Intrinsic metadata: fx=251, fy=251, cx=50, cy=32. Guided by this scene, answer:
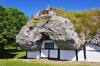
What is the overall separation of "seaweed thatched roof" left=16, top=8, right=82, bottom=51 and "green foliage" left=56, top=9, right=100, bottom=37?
2.34ft

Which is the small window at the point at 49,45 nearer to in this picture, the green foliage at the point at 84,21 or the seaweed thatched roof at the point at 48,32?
the seaweed thatched roof at the point at 48,32

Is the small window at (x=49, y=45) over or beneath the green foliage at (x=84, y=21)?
beneath

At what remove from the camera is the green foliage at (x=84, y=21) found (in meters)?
28.3

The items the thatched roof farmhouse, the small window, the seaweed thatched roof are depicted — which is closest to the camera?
the seaweed thatched roof

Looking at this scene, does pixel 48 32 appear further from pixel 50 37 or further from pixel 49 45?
pixel 49 45

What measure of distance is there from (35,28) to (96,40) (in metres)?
7.22

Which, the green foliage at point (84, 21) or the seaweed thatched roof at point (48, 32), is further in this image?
the green foliage at point (84, 21)

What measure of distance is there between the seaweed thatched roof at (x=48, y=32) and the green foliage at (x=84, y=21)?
714mm

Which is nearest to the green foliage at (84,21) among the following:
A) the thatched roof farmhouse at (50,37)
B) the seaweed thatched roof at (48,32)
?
the thatched roof farmhouse at (50,37)

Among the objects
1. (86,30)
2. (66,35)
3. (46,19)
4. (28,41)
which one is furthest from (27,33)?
(86,30)

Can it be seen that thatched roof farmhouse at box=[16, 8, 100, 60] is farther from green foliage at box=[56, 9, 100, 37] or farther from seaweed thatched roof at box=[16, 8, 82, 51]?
green foliage at box=[56, 9, 100, 37]

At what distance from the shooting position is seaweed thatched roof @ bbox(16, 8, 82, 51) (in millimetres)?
27469

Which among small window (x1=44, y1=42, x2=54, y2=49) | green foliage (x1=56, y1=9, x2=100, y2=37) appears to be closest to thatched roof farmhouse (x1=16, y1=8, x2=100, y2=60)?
small window (x1=44, y1=42, x2=54, y2=49)

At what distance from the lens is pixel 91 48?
91.9 feet
